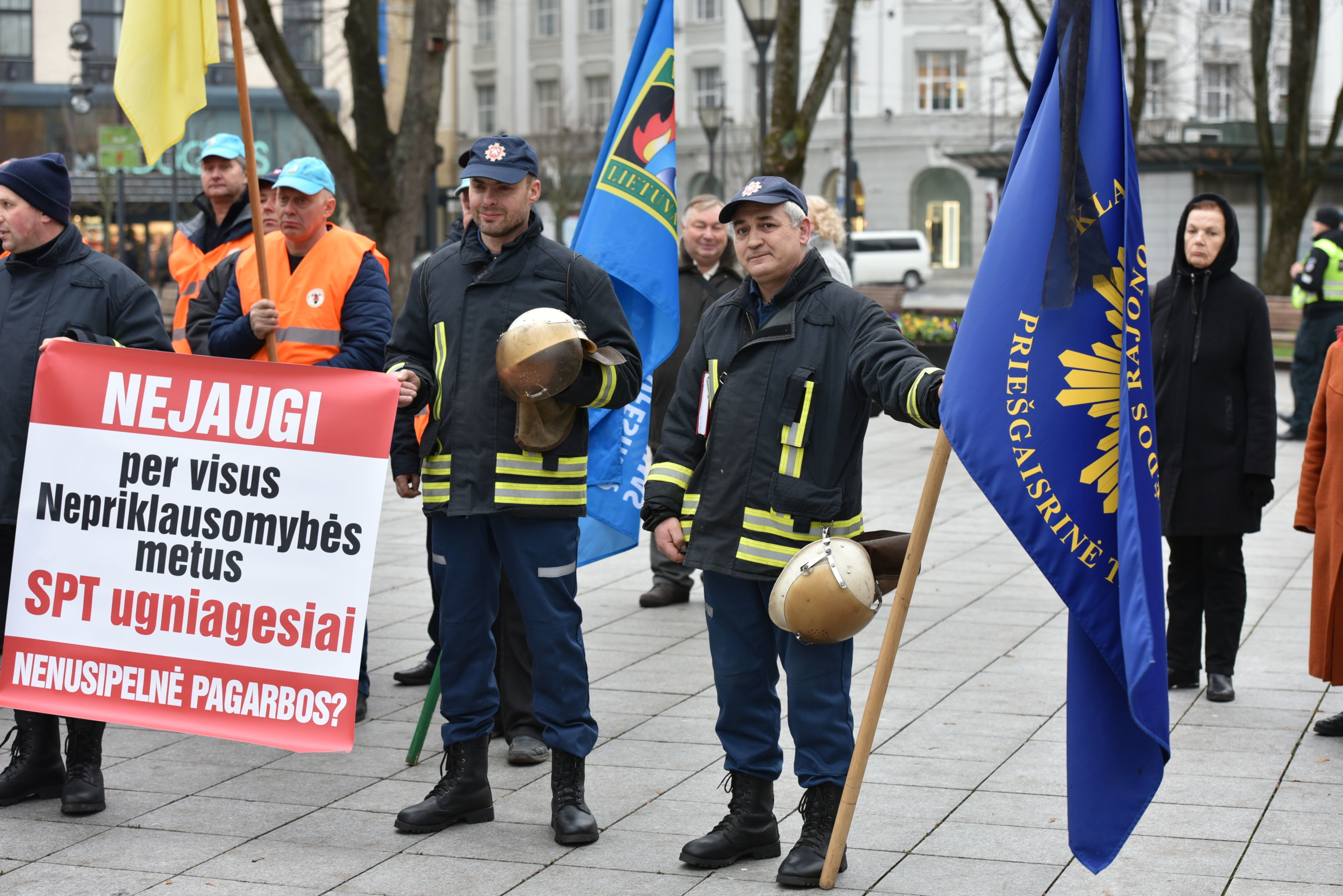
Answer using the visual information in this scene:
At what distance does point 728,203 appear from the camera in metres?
4.67

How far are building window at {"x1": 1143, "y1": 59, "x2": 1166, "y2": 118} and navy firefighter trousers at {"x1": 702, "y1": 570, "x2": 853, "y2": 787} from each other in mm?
50564

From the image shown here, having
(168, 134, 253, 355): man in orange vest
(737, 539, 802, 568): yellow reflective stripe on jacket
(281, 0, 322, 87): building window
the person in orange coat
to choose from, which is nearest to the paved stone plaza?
the person in orange coat

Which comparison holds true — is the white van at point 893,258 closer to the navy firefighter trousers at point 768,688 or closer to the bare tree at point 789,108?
the bare tree at point 789,108

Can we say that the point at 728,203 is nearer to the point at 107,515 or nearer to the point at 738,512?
the point at 738,512

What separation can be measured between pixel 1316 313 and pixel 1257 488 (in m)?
9.17

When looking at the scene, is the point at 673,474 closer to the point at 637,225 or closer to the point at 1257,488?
the point at 637,225

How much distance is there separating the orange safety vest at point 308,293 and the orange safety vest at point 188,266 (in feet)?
1.63

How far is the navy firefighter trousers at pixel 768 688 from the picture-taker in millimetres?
4520

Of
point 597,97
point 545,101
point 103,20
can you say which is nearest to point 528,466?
point 103,20

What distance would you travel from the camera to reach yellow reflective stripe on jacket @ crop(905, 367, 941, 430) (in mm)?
4320

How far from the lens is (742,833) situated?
183 inches

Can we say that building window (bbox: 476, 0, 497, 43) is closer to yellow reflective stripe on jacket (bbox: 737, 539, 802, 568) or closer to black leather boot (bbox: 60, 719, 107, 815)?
black leather boot (bbox: 60, 719, 107, 815)

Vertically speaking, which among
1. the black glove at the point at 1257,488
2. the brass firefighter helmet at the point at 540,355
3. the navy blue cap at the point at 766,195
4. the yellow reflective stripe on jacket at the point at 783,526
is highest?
the navy blue cap at the point at 766,195

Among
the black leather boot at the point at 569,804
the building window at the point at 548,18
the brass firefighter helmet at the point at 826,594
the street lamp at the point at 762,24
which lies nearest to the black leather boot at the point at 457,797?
the black leather boot at the point at 569,804
